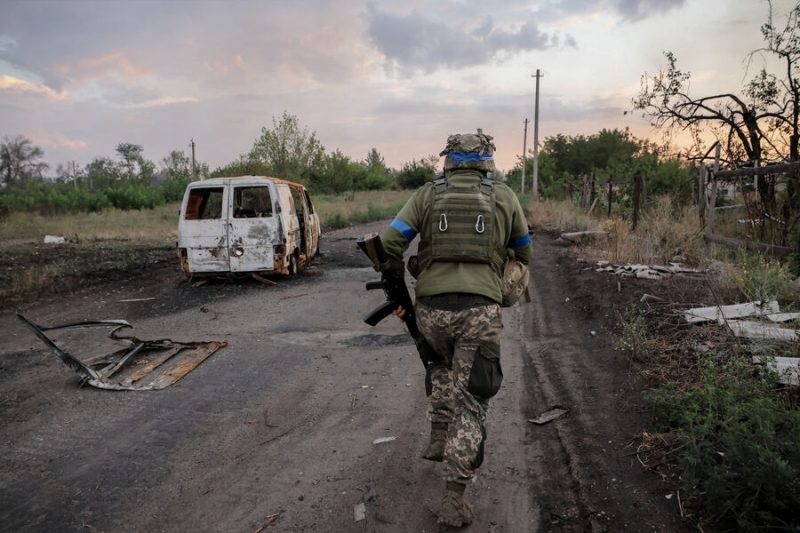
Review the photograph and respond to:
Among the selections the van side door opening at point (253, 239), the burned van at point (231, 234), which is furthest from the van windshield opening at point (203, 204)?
the van side door opening at point (253, 239)

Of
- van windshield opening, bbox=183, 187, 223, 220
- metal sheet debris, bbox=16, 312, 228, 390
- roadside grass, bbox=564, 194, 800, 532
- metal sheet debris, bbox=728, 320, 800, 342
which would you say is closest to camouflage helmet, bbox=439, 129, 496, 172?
roadside grass, bbox=564, 194, 800, 532

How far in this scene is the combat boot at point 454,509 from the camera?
2555 millimetres

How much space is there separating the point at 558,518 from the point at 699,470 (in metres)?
0.78

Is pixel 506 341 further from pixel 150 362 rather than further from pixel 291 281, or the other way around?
pixel 291 281

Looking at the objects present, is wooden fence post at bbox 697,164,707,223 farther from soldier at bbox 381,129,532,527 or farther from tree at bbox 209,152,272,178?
tree at bbox 209,152,272,178

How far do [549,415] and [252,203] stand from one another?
811cm

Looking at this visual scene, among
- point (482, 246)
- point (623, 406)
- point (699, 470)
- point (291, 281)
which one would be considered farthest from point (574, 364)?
point (291, 281)

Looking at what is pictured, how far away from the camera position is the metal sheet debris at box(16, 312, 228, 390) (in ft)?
15.0

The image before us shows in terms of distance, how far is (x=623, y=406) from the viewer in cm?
388

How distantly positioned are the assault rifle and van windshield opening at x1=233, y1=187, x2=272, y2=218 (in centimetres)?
679

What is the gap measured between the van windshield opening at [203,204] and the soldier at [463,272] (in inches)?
285

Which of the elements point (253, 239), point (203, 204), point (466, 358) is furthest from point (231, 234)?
point (466, 358)

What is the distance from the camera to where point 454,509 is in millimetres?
2557

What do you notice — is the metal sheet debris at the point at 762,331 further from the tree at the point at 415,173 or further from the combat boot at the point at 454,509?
the tree at the point at 415,173
